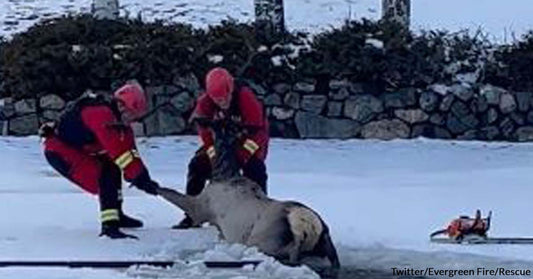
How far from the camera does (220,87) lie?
9.88 m

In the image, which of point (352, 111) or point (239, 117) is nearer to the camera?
point (239, 117)

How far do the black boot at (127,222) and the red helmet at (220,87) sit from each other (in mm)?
1054

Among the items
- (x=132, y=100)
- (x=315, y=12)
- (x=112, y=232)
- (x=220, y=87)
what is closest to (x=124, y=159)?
(x=132, y=100)

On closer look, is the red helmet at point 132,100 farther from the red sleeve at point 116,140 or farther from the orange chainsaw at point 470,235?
Answer: the orange chainsaw at point 470,235

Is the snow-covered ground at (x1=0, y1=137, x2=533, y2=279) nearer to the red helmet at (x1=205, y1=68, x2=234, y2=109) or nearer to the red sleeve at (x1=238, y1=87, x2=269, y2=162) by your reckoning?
the red sleeve at (x1=238, y1=87, x2=269, y2=162)

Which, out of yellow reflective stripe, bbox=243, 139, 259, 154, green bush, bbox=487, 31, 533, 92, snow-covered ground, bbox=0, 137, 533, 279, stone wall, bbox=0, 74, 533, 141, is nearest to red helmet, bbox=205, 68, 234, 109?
yellow reflective stripe, bbox=243, 139, 259, 154

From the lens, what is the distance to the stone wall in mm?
16375

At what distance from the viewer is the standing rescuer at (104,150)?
9.59 m

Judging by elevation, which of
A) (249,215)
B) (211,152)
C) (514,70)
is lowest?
(249,215)

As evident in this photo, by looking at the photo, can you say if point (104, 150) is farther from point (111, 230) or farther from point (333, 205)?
point (333, 205)

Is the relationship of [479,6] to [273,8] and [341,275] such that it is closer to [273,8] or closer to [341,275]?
[273,8]

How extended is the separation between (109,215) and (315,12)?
11.2 m

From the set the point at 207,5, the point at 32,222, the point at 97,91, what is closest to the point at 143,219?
the point at 32,222

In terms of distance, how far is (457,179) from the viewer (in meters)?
13.5
